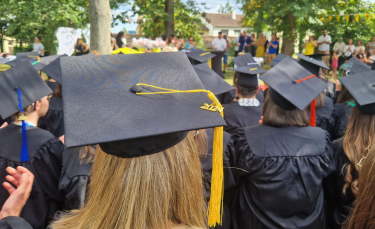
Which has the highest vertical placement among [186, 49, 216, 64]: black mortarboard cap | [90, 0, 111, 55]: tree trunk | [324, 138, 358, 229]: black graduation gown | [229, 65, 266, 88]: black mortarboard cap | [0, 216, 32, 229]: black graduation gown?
[90, 0, 111, 55]: tree trunk

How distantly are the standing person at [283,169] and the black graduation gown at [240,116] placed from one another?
905 mm

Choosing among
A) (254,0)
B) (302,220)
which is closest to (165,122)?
(302,220)

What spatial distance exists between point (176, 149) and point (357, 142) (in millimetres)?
1732

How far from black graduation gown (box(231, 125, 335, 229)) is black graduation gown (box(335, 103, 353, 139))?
1.36 m

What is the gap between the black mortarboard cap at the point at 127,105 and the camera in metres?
1.10

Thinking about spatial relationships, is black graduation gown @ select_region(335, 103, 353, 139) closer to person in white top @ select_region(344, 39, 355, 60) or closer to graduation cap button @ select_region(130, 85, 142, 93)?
graduation cap button @ select_region(130, 85, 142, 93)

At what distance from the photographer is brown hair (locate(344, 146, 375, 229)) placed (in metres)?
1.21

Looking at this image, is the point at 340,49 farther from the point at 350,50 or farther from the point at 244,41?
the point at 244,41

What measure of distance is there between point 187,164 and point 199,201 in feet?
0.57

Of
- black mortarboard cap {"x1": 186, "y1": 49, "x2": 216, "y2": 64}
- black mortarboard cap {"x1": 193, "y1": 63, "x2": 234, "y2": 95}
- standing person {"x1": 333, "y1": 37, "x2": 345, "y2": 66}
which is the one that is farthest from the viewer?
standing person {"x1": 333, "y1": 37, "x2": 345, "y2": 66}

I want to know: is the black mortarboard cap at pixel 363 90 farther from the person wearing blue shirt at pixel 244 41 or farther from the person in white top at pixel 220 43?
the person wearing blue shirt at pixel 244 41

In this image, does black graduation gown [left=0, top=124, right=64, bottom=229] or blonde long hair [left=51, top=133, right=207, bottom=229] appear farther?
black graduation gown [left=0, top=124, right=64, bottom=229]

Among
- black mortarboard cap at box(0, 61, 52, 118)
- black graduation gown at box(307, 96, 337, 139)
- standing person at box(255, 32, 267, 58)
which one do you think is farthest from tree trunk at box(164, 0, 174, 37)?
black mortarboard cap at box(0, 61, 52, 118)

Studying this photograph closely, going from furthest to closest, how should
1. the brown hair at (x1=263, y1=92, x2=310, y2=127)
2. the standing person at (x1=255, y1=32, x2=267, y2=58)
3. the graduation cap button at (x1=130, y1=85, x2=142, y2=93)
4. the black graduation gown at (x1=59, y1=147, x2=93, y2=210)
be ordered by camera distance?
the standing person at (x1=255, y1=32, x2=267, y2=58) → the brown hair at (x1=263, y1=92, x2=310, y2=127) → the black graduation gown at (x1=59, y1=147, x2=93, y2=210) → the graduation cap button at (x1=130, y1=85, x2=142, y2=93)
